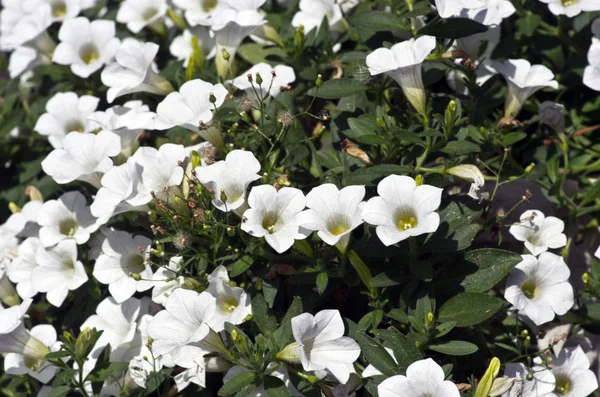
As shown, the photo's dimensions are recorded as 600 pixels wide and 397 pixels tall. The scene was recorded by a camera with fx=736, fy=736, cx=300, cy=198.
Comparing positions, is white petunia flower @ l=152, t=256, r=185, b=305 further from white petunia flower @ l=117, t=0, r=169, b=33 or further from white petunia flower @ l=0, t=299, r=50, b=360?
white petunia flower @ l=117, t=0, r=169, b=33

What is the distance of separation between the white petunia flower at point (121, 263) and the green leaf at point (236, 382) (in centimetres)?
54

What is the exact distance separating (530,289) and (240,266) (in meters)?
0.99

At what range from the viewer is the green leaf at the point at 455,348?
223 centimetres

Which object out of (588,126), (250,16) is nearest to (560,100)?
(588,126)

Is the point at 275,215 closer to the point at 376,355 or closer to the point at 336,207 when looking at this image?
the point at 336,207

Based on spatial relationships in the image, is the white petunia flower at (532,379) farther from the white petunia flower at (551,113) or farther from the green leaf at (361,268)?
the white petunia flower at (551,113)

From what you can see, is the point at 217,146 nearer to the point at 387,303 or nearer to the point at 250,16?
the point at 250,16

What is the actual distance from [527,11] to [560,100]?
0.41m

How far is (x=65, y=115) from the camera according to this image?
3.14 meters

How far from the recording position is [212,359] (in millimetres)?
2498

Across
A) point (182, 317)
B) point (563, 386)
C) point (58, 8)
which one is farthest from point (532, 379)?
point (58, 8)

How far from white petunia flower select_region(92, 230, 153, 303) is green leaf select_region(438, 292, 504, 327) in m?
1.03

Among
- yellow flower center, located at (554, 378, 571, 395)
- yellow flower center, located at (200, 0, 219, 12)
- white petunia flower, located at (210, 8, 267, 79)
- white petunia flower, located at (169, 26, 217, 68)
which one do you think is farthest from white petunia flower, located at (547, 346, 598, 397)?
yellow flower center, located at (200, 0, 219, 12)

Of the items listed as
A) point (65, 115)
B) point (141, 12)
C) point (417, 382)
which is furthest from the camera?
point (141, 12)
